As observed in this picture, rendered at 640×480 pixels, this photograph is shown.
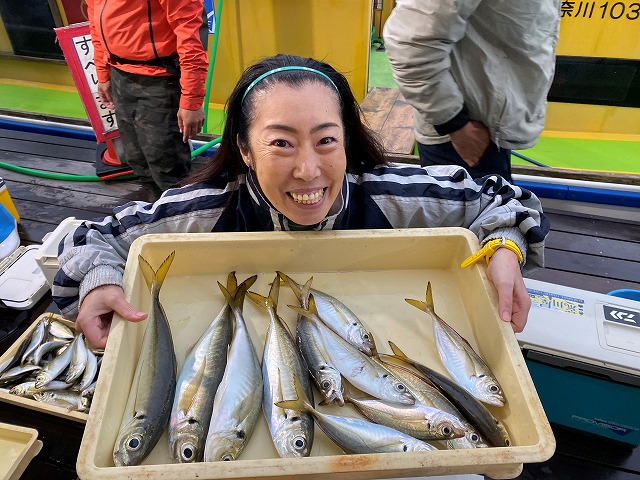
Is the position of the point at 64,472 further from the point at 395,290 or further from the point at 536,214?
the point at 536,214

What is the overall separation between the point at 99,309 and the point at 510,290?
3.69 ft

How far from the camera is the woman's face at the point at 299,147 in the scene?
1.23 meters

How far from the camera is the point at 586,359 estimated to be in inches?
58.8

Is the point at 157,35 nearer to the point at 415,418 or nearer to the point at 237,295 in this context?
the point at 237,295

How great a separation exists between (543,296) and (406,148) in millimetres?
2240

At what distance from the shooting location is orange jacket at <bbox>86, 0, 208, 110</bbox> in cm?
264

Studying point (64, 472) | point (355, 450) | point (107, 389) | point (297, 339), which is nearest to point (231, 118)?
point (297, 339)

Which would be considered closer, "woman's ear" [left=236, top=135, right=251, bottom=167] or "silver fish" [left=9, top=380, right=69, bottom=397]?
"woman's ear" [left=236, top=135, right=251, bottom=167]

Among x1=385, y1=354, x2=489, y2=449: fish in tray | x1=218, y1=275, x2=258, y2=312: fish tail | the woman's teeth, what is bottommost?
x1=385, y1=354, x2=489, y2=449: fish in tray

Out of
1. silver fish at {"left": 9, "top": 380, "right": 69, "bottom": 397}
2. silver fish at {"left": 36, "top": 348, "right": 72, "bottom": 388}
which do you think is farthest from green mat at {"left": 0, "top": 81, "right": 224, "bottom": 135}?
silver fish at {"left": 9, "top": 380, "right": 69, "bottom": 397}

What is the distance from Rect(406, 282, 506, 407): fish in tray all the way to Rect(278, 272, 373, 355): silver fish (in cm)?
20

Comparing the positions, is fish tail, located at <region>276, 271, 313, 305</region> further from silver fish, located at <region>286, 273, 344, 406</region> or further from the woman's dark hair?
the woman's dark hair

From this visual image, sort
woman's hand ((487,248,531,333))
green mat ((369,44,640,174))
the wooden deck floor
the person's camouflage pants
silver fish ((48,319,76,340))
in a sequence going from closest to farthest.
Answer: woman's hand ((487,248,531,333)) < the wooden deck floor < silver fish ((48,319,76,340)) < the person's camouflage pants < green mat ((369,44,640,174))

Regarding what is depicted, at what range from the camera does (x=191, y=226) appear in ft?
5.30
